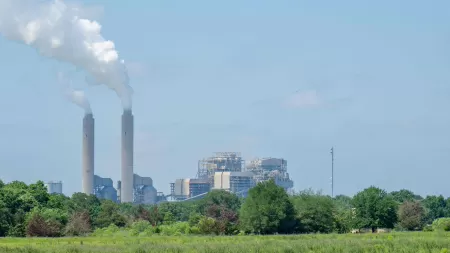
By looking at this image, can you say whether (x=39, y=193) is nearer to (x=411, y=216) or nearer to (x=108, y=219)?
(x=108, y=219)

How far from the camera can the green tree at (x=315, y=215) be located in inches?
3182

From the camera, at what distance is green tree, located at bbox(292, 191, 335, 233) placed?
265ft

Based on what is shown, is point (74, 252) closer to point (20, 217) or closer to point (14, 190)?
point (20, 217)

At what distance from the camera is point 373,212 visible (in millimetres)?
88250

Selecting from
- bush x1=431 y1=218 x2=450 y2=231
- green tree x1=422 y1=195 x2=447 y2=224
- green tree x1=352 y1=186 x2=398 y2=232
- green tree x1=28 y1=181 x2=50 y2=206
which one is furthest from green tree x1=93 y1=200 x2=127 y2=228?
green tree x1=422 y1=195 x2=447 y2=224

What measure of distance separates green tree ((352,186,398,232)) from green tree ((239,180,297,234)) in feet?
33.3

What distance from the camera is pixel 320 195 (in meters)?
85.3

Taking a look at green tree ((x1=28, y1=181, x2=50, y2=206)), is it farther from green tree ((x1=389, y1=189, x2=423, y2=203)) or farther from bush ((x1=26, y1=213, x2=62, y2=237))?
green tree ((x1=389, y1=189, x2=423, y2=203))

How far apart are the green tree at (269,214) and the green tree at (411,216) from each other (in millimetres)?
14489

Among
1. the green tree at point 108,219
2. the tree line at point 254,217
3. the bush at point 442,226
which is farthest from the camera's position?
the green tree at point 108,219

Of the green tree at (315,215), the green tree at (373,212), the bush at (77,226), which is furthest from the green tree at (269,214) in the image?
the bush at (77,226)

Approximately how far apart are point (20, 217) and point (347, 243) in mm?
41844

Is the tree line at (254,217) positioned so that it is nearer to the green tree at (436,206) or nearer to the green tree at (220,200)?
the green tree at (220,200)

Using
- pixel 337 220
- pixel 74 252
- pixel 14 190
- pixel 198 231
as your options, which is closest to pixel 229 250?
pixel 74 252
